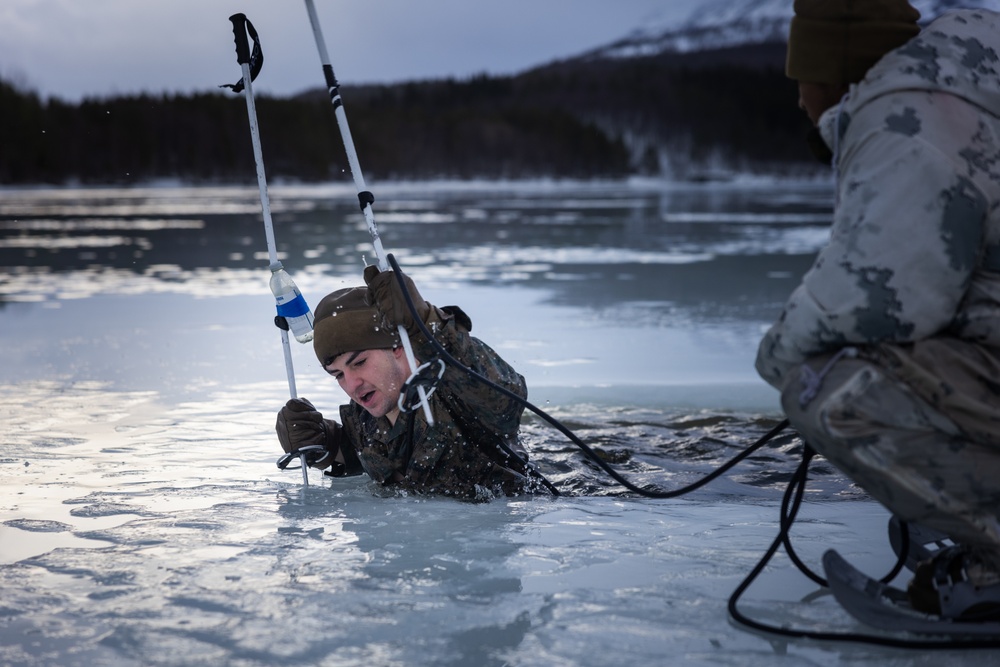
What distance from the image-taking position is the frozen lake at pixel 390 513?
2.09 m

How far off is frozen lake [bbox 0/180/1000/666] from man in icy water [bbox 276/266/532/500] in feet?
0.47

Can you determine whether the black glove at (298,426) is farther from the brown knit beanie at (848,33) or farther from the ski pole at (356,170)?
Answer: the brown knit beanie at (848,33)

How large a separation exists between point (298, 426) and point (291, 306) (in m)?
0.40

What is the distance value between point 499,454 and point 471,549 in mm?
832

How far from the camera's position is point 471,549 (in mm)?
2707

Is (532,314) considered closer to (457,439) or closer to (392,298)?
(457,439)

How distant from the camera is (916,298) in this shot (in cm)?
191

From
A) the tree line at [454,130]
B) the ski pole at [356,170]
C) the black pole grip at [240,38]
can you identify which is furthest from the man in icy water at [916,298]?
the tree line at [454,130]

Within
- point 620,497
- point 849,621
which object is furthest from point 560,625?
point 620,497

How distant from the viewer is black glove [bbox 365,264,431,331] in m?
3.03

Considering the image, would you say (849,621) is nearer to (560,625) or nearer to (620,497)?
(560,625)

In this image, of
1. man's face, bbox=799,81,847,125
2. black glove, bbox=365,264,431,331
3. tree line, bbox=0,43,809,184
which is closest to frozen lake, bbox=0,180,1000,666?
black glove, bbox=365,264,431,331

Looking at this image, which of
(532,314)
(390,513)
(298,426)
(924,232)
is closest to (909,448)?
(924,232)

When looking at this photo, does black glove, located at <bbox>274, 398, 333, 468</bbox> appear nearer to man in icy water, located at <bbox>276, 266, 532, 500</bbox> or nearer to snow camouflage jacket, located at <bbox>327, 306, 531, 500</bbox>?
man in icy water, located at <bbox>276, 266, 532, 500</bbox>
